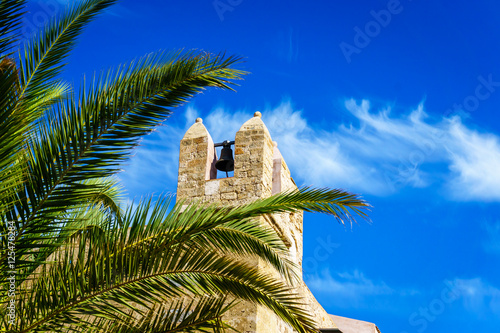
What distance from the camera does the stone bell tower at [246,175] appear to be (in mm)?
8402

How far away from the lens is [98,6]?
4.70 metres

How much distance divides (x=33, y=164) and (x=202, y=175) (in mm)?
4569

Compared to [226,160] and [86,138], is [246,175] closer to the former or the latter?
[226,160]

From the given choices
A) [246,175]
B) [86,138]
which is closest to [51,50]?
[86,138]

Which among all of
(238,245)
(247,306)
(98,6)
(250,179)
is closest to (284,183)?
(250,179)

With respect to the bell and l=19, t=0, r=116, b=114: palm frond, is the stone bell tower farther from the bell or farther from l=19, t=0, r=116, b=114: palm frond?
l=19, t=0, r=116, b=114: palm frond

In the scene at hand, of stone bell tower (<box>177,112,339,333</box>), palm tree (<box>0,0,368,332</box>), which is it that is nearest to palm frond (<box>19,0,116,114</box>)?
palm tree (<box>0,0,368,332</box>)

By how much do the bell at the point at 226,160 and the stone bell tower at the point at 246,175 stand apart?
0.12 m

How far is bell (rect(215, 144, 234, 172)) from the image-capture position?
8.84m

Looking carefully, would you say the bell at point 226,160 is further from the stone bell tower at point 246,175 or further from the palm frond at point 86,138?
the palm frond at point 86,138

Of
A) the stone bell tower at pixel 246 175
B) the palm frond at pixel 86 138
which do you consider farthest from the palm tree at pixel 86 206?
the stone bell tower at pixel 246 175

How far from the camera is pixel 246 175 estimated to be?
8.48m

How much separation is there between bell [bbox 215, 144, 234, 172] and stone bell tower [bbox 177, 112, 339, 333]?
12 centimetres

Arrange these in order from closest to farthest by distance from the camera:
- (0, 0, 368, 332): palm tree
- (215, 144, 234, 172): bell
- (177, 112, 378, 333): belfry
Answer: (0, 0, 368, 332): palm tree → (177, 112, 378, 333): belfry → (215, 144, 234, 172): bell
